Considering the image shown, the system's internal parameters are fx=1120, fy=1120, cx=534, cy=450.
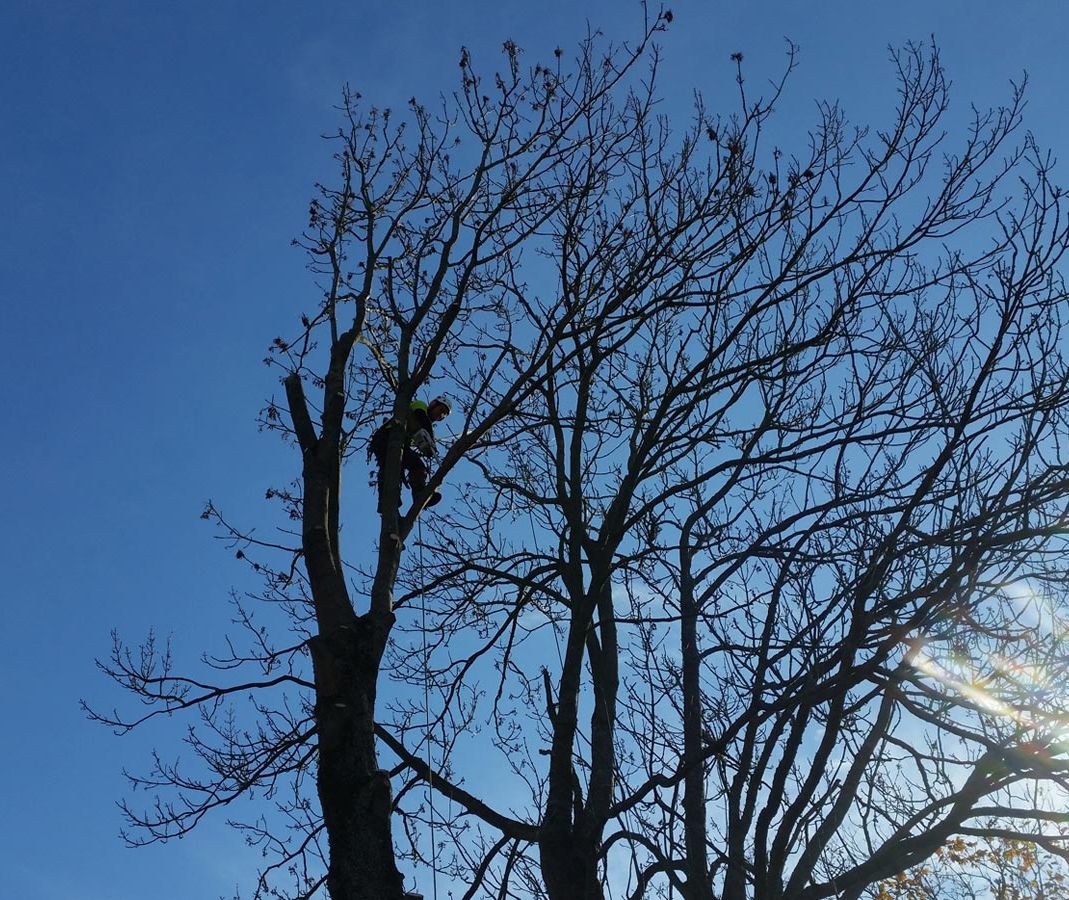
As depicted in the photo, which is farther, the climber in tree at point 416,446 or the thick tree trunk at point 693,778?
the climber in tree at point 416,446

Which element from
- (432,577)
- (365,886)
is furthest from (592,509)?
(365,886)

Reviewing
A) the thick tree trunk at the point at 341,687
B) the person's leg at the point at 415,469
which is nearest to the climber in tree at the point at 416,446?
the person's leg at the point at 415,469

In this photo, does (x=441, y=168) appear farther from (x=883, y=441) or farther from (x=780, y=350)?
(x=883, y=441)

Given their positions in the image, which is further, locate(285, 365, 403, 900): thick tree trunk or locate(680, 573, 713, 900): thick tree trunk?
locate(680, 573, 713, 900): thick tree trunk

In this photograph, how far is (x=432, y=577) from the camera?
720 centimetres

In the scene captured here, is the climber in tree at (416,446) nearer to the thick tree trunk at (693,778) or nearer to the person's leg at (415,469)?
the person's leg at (415,469)

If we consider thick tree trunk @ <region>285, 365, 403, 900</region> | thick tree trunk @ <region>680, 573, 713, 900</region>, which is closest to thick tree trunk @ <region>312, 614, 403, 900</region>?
thick tree trunk @ <region>285, 365, 403, 900</region>

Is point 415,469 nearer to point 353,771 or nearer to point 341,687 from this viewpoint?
point 341,687

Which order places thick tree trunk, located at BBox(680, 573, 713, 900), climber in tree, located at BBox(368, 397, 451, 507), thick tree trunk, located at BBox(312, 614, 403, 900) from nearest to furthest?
thick tree trunk, located at BBox(312, 614, 403, 900) < thick tree trunk, located at BBox(680, 573, 713, 900) < climber in tree, located at BBox(368, 397, 451, 507)

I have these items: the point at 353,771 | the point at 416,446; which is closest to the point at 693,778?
the point at 353,771

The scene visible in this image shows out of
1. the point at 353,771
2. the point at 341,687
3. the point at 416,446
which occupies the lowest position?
the point at 353,771

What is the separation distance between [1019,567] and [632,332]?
7.66 ft

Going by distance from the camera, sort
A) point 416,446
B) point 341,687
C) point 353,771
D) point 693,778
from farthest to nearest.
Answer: point 416,446 < point 693,778 < point 341,687 < point 353,771

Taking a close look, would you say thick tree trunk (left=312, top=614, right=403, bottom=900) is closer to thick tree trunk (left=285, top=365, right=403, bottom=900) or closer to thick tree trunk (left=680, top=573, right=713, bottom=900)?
thick tree trunk (left=285, top=365, right=403, bottom=900)
